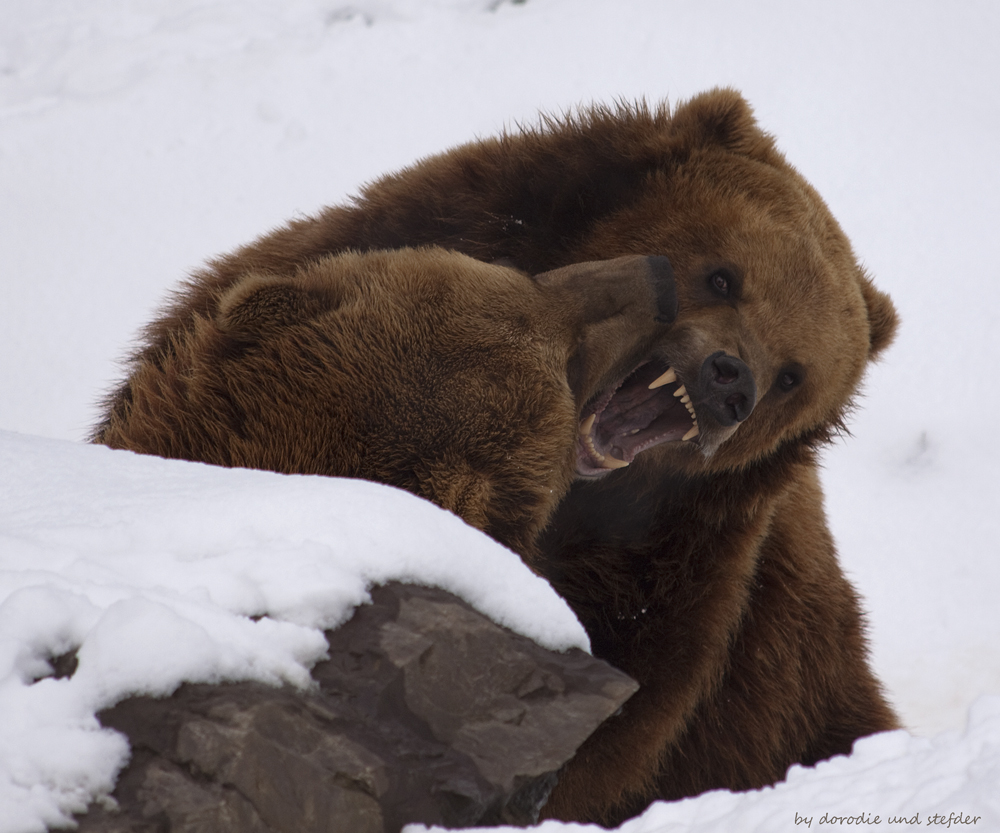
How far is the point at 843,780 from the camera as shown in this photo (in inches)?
69.3

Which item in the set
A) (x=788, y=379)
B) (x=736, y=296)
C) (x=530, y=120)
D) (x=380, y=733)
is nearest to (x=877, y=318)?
(x=788, y=379)

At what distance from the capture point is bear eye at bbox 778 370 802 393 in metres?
3.18

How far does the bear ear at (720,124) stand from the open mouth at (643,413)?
3.11 feet

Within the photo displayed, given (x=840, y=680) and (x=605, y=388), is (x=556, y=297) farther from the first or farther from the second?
(x=840, y=680)

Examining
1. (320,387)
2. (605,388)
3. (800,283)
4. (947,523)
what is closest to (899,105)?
(947,523)

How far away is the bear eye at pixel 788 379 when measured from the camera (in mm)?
3178

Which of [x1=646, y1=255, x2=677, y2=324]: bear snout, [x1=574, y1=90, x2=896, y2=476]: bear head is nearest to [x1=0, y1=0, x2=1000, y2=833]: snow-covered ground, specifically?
[x1=574, y1=90, x2=896, y2=476]: bear head

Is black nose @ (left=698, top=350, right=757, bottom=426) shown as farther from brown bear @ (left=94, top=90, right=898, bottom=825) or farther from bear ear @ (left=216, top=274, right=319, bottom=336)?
bear ear @ (left=216, top=274, right=319, bottom=336)

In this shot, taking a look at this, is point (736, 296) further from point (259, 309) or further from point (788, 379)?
point (259, 309)

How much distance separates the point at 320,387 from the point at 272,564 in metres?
0.57

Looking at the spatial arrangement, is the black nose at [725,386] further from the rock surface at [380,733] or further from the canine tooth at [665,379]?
the rock surface at [380,733]

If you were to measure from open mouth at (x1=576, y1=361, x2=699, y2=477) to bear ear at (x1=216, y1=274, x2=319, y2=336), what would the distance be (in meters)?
0.76

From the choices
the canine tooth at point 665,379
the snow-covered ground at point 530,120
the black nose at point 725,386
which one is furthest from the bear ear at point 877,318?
the canine tooth at point 665,379

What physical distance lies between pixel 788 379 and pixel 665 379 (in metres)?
0.63
